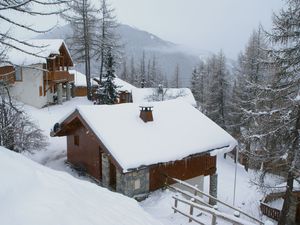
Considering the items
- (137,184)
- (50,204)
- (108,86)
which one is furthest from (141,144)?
(108,86)

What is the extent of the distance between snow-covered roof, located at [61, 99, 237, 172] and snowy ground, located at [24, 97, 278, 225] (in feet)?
6.35

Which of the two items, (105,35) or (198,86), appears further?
→ (198,86)

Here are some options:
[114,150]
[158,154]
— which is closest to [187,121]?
[158,154]

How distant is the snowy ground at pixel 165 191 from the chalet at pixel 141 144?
3.64ft

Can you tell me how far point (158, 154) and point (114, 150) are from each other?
2.16 meters

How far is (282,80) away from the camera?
13.3 meters

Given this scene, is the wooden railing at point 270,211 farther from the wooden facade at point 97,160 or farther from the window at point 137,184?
the window at point 137,184

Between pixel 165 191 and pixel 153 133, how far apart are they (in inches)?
118

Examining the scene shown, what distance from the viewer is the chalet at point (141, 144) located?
14703 millimetres

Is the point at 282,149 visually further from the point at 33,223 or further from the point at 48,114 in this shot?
the point at 48,114

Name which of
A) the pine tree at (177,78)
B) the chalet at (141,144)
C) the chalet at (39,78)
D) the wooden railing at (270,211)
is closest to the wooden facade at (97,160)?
the chalet at (141,144)

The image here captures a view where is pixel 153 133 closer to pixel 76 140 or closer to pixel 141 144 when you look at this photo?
pixel 141 144

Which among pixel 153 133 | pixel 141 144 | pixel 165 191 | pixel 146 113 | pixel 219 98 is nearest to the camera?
pixel 141 144

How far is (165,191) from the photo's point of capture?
15.6 meters
